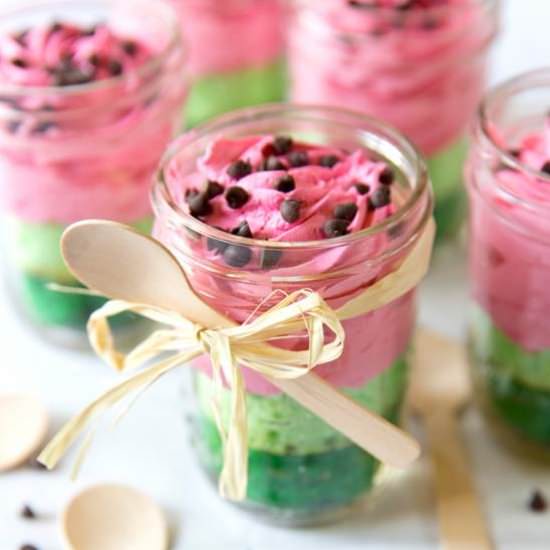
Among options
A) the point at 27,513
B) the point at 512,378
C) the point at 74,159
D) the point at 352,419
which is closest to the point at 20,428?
the point at 27,513

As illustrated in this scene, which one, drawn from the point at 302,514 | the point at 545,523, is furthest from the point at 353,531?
the point at 545,523

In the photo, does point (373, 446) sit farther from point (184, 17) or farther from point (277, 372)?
point (184, 17)

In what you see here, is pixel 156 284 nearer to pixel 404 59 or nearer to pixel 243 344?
pixel 243 344

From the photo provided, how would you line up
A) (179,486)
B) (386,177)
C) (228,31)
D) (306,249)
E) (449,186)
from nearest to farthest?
(306,249) → (386,177) → (179,486) → (449,186) → (228,31)

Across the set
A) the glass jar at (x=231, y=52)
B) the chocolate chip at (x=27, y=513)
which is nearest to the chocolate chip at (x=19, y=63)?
the glass jar at (x=231, y=52)

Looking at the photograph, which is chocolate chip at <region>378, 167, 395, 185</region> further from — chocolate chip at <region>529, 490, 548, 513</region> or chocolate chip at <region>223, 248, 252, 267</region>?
chocolate chip at <region>529, 490, 548, 513</region>

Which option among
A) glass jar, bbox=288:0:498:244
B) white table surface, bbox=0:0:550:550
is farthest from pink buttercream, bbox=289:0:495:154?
white table surface, bbox=0:0:550:550
